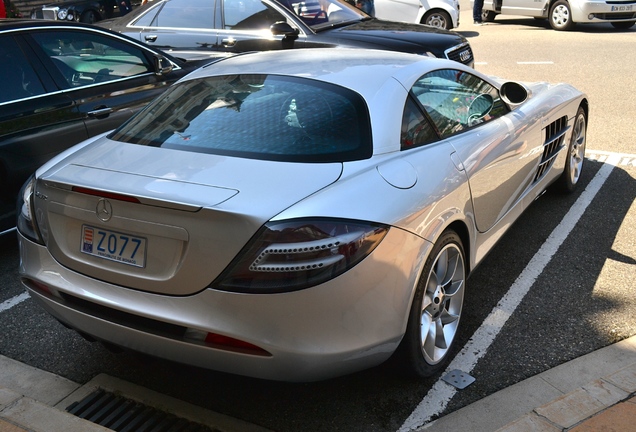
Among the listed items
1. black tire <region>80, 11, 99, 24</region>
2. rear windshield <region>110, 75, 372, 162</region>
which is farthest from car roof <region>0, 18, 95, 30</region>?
black tire <region>80, 11, 99, 24</region>

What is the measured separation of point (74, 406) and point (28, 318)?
1.08 m

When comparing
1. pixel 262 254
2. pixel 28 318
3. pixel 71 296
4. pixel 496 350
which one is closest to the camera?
pixel 262 254

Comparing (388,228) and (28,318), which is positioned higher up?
(388,228)

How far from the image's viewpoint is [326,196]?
9.36 feet

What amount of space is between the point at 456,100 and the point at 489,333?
131 centimetres

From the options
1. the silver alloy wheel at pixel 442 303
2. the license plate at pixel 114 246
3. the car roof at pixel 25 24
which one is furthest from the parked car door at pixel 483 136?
the car roof at pixel 25 24

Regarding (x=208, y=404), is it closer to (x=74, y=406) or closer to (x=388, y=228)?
(x=74, y=406)

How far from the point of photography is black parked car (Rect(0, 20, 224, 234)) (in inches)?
190

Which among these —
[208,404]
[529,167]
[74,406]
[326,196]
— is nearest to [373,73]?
[326,196]

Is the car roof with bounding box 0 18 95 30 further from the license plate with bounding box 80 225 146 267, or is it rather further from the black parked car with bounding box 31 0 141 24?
the black parked car with bounding box 31 0 141 24

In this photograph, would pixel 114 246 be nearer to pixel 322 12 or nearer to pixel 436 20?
pixel 322 12

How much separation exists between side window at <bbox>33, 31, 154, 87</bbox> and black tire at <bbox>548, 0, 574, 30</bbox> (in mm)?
12102

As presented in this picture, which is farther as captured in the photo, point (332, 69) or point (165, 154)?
point (332, 69)

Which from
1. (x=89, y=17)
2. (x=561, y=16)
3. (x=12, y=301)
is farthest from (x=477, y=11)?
(x=12, y=301)
